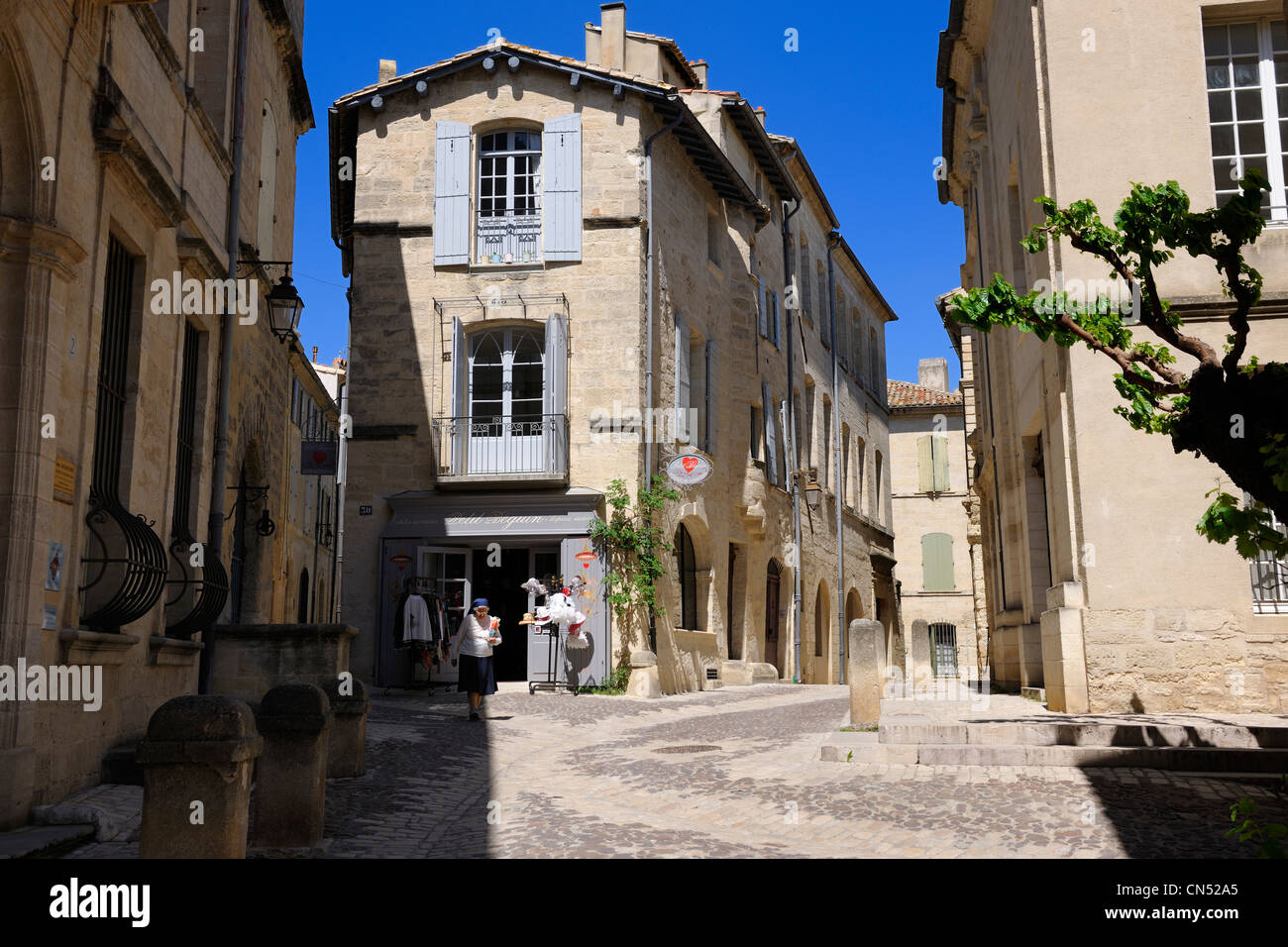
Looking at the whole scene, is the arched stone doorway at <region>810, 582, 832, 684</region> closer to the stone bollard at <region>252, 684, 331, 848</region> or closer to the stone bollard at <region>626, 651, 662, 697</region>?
the stone bollard at <region>626, 651, 662, 697</region>

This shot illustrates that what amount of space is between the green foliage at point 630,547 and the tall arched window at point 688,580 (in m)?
Result: 2.32

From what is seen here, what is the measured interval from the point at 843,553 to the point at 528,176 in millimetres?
13522

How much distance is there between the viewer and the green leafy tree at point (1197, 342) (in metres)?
4.72

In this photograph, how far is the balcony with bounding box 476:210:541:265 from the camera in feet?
61.3

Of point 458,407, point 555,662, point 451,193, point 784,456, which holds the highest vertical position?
point 451,193

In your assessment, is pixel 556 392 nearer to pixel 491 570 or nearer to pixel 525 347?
pixel 525 347

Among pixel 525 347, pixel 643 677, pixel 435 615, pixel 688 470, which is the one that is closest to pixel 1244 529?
pixel 643 677

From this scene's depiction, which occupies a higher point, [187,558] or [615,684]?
[187,558]

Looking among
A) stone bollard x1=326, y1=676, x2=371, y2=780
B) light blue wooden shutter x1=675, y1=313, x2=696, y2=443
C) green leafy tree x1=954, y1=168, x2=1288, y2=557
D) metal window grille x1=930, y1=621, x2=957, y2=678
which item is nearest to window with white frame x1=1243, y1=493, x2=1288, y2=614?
green leafy tree x1=954, y1=168, x2=1288, y2=557

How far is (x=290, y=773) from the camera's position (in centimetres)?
595

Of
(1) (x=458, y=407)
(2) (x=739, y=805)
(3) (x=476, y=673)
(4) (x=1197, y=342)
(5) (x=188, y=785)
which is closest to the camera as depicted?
(5) (x=188, y=785)

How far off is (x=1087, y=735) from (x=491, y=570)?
11.4 m
